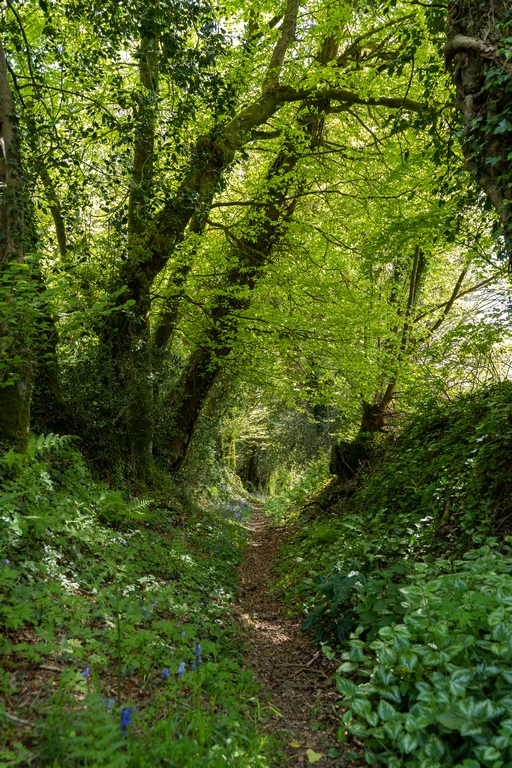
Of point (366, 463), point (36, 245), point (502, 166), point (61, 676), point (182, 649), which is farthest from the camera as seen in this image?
point (366, 463)

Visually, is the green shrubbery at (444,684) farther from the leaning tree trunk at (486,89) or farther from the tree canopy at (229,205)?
the tree canopy at (229,205)

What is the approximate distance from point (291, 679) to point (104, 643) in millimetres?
1546

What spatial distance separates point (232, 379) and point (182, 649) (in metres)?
9.07

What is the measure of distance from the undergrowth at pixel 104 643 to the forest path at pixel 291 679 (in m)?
0.20

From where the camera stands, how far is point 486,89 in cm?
397

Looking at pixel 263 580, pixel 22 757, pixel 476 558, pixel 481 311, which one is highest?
pixel 481 311

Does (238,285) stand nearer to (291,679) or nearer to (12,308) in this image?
(12,308)

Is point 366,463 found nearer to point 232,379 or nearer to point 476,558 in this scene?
point 232,379

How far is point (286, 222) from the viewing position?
985 cm

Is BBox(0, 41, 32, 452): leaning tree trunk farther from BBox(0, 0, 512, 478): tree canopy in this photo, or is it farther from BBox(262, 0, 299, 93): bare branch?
BBox(262, 0, 299, 93): bare branch

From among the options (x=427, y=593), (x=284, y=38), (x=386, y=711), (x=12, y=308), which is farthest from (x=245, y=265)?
(x=386, y=711)

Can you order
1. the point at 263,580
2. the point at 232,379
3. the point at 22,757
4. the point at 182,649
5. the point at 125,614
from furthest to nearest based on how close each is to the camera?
the point at 232,379, the point at 263,580, the point at 125,614, the point at 182,649, the point at 22,757

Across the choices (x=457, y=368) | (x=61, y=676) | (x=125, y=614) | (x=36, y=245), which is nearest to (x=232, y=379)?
(x=457, y=368)

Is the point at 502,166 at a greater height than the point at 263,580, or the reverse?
the point at 502,166
